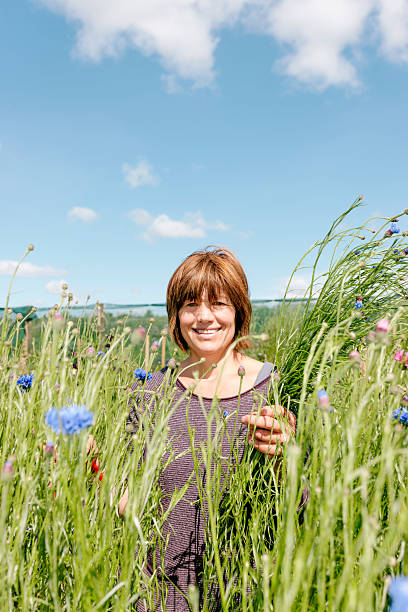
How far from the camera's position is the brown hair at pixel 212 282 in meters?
2.03

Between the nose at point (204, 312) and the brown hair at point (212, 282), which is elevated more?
the brown hair at point (212, 282)

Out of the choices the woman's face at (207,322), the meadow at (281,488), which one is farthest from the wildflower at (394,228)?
the woman's face at (207,322)

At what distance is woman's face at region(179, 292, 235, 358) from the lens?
79.7 inches

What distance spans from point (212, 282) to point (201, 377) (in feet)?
1.68

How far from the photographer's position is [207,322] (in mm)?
2020

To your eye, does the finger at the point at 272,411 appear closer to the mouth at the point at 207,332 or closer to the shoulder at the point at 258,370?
the shoulder at the point at 258,370

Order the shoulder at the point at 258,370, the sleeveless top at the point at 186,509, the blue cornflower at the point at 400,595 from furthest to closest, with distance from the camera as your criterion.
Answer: the shoulder at the point at 258,370 < the sleeveless top at the point at 186,509 < the blue cornflower at the point at 400,595

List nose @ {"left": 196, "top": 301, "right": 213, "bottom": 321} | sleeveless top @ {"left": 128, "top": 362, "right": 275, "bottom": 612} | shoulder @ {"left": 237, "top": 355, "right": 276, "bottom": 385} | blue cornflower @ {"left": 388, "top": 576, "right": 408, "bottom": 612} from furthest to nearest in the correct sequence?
nose @ {"left": 196, "top": 301, "right": 213, "bottom": 321} → shoulder @ {"left": 237, "top": 355, "right": 276, "bottom": 385} → sleeveless top @ {"left": 128, "top": 362, "right": 275, "bottom": 612} → blue cornflower @ {"left": 388, "top": 576, "right": 408, "bottom": 612}

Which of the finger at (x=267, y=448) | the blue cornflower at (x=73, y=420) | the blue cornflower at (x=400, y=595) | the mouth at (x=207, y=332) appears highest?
the mouth at (x=207, y=332)

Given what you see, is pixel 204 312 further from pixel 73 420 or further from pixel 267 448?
pixel 73 420

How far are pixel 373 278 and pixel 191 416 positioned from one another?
101 cm

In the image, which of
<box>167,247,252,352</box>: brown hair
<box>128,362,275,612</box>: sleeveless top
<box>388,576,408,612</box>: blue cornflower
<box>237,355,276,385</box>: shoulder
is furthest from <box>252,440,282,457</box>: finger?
<box>167,247,252,352</box>: brown hair

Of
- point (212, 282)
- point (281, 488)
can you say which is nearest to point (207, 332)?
point (212, 282)

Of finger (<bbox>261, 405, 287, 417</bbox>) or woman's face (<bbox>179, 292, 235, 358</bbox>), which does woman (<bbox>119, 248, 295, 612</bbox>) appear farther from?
finger (<bbox>261, 405, 287, 417</bbox>)
